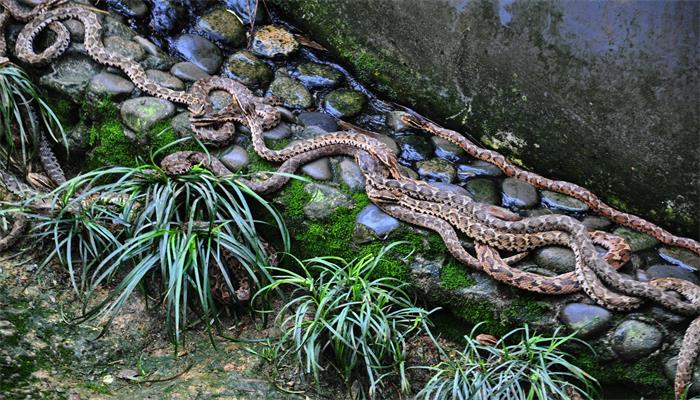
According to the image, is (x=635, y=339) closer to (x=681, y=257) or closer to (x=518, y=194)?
(x=681, y=257)

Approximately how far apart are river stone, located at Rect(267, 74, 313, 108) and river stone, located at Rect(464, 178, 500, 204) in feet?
5.78

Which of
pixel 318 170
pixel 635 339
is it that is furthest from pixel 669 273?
pixel 318 170

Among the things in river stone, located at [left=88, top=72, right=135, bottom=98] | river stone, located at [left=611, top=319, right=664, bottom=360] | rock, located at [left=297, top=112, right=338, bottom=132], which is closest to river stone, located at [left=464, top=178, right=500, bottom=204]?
rock, located at [left=297, top=112, right=338, bottom=132]

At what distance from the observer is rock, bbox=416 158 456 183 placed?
21.5 ft

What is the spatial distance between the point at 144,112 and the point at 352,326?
110 inches

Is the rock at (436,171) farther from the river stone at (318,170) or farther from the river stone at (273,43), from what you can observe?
the river stone at (273,43)

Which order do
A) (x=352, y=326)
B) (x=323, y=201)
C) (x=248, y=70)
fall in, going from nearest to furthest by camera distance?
(x=352, y=326) < (x=323, y=201) < (x=248, y=70)

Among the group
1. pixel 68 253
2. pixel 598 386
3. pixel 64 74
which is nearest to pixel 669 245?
pixel 598 386

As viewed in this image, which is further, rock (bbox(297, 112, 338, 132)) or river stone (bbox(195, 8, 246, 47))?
river stone (bbox(195, 8, 246, 47))

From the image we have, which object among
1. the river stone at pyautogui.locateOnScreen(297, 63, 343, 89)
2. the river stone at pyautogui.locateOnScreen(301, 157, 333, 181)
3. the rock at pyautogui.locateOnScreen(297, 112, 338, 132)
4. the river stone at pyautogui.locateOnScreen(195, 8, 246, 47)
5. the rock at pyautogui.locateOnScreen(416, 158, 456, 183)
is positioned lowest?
the river stone at pyautogui.locateOnScreen(301, 157, 333, 181)

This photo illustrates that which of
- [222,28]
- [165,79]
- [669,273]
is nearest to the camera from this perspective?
[669,273]

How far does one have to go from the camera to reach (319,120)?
22.4 feet

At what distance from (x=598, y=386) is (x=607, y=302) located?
2.05 ft

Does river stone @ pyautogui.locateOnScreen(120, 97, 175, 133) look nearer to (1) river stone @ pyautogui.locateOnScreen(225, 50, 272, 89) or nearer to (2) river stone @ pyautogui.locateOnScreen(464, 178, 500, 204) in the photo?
(1) river stone @ pyautogui.locateOnScreen(225, 50, 272, 89)
